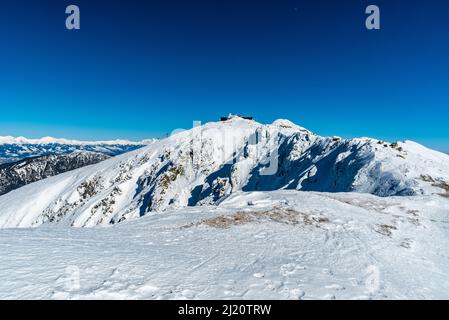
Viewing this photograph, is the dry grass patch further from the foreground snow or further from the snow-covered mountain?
the snow-covered mountain

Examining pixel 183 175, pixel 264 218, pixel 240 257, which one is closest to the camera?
pixel 240 257

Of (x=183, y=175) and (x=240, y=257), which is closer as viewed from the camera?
(x=240, y=257)

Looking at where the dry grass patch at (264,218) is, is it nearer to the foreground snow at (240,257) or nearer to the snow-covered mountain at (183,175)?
the foreground snow at (240,257)

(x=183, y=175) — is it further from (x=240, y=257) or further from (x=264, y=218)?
(x=240, y=257)

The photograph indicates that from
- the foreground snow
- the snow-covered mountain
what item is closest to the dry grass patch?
the foreground snow

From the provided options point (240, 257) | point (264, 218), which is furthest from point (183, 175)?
point (240, 257)

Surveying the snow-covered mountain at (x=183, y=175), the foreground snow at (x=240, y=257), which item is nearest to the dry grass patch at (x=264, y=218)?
the foreground snow at (x=240, y=257)
